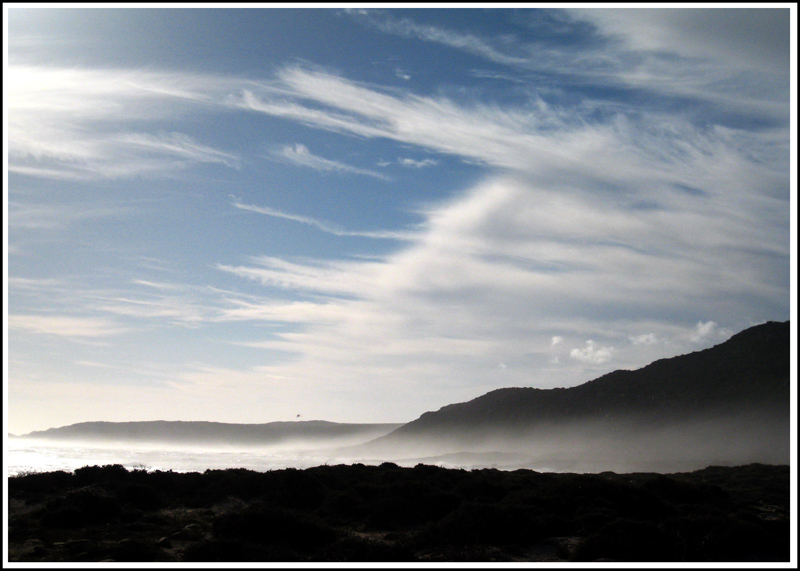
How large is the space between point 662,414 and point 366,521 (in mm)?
73086

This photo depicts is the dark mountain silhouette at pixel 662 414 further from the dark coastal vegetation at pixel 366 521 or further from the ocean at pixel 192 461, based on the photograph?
the dark coastal vegetation at pixel 366 521

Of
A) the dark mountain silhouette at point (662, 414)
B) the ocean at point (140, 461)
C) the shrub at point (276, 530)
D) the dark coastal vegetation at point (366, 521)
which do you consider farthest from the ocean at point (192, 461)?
the shrub at point (276, 530)

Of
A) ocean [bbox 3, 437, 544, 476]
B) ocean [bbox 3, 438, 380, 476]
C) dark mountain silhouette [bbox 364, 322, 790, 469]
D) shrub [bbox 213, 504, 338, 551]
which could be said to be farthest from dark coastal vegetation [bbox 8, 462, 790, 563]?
dark mountain silhouette [bbox 364, 322, 790, 469]

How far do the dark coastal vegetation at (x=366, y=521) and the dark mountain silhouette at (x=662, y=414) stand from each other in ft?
155

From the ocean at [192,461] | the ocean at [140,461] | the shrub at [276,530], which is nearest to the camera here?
the shrub at [276,530]

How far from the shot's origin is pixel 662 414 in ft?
261

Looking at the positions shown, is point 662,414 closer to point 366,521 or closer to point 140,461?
point 140,461

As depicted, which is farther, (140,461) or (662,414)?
(662,414)

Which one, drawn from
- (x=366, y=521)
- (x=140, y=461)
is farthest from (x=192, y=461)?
(x=366, y=521)

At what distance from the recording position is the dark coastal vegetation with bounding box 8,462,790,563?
40.2 ft

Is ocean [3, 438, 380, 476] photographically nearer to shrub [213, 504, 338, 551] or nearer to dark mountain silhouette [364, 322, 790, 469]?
shrub [213, 504, 338, 551]

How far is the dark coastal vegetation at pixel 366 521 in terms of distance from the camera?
1225 cm

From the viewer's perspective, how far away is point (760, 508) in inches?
910

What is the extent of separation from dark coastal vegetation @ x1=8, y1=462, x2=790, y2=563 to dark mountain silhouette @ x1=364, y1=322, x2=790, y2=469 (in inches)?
1863
